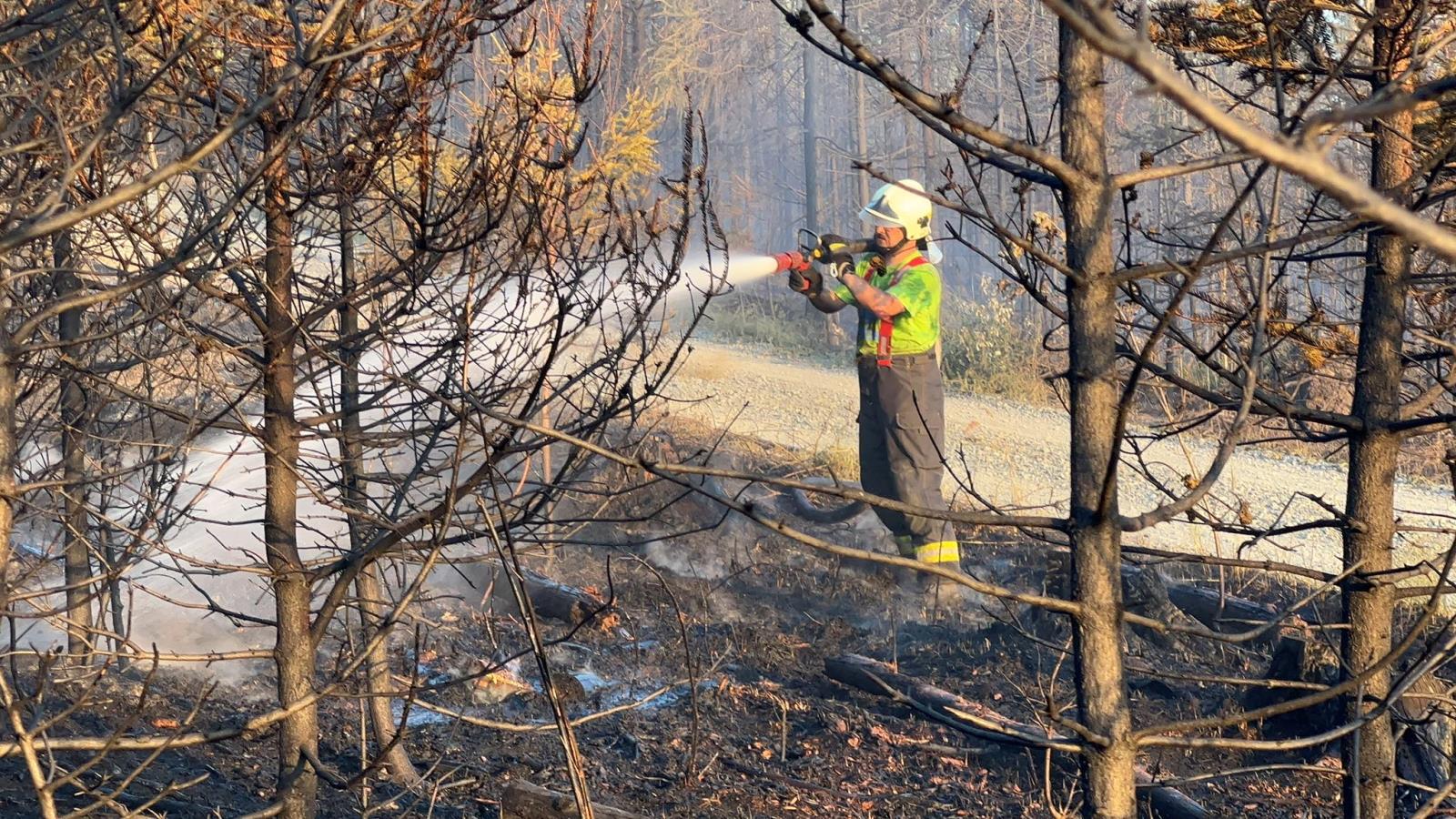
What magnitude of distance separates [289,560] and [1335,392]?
1330 centimetres

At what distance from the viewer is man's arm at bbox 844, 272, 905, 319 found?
26.4 ft

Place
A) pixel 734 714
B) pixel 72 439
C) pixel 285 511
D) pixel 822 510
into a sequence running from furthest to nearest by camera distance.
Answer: pixel 822 510
pixel 734 714
pixel 72 439
pixel 285 511

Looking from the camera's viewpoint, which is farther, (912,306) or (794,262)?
(794,262)

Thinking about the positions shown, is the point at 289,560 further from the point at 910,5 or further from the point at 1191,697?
the point at 910,5

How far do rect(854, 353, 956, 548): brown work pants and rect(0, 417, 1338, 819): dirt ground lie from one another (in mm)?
748

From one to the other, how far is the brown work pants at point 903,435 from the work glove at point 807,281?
633 millimetres

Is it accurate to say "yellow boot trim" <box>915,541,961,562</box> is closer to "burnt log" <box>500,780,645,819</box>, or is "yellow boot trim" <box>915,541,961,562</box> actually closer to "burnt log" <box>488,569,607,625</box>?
"burnt log" <box>488,569,607,625</box>

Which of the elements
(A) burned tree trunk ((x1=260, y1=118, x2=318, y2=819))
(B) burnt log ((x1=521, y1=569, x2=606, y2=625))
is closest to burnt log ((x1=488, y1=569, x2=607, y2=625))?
(B) burnt log ((x1=521, y1=569, x2=606, y2=625))

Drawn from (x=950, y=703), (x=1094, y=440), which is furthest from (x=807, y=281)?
(x=1094, y=440)

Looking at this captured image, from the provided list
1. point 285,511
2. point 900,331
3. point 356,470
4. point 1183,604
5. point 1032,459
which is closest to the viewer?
point 285,511

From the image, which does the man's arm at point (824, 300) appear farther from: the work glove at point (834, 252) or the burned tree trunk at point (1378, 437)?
the burned tree trunk at point (1378, 437)

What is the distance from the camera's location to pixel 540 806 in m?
4.64

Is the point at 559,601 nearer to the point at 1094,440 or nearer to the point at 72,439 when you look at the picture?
the point at 72,439

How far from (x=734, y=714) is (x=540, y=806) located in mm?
2327
